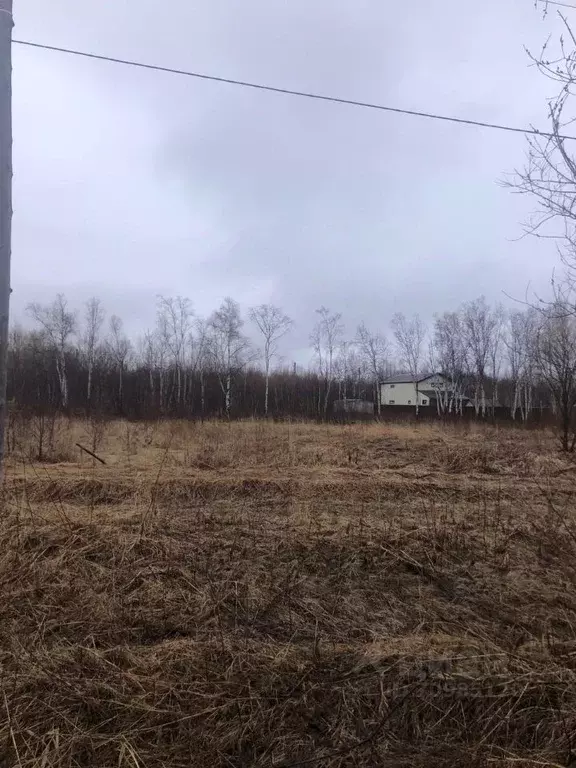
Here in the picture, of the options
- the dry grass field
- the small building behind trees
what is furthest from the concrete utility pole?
the small building behind trees

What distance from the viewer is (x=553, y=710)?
2.35m

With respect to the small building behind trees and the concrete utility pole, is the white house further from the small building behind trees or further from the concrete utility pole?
the concrete utility pole

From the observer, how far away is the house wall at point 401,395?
57297 millimetres

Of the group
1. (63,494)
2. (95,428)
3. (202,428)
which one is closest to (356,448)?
(202,428)

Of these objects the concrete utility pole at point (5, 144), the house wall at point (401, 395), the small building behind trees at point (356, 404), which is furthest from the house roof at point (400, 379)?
the concrete utility pole at point (5, 144)

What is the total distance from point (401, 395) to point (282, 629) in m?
57.5

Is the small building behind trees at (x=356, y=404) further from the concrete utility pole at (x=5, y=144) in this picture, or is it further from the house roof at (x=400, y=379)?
the concrete utility pole at (x=5, y=144)

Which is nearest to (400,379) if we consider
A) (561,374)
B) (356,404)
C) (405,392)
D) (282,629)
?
(405,392)

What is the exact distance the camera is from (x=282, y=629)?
10.7 ft

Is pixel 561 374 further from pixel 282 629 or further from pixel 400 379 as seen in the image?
pixel 400 379

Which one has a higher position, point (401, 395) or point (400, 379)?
point (400, 379)

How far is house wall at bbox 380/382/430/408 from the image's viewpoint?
188ft

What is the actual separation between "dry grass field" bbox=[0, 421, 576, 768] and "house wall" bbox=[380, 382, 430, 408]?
51.3 metres

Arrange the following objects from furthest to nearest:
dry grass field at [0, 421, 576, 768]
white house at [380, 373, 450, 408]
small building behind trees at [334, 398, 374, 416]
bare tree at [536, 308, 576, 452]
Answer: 1. white house at [380, 373, 450, 408]
2. small building behind trees at [334, 398, 374, 416]
3. bare tree at [536, 308, 576, 452]
4. dry grass field at [0, 421, 576, 768]
